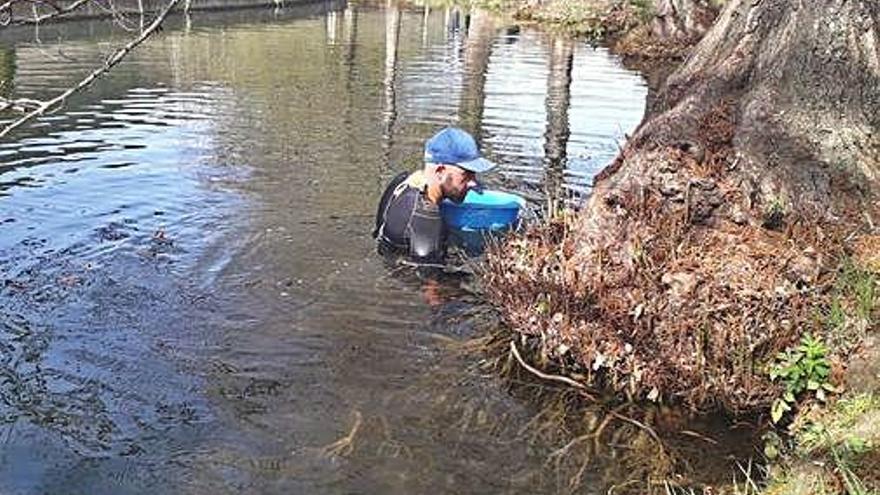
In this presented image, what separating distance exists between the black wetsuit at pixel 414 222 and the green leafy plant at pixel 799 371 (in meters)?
3.36

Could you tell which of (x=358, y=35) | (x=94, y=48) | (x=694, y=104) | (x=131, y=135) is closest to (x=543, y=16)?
(x=358, y=35)

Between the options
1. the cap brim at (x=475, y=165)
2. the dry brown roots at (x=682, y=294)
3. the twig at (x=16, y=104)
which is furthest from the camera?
the cap brim at (x=475, y=165)

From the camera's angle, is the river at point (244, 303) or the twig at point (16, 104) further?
the river at point (244, 303)

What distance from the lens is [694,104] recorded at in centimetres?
714

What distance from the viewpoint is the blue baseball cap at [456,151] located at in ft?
26.5

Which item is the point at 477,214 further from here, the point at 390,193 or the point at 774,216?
the point at 774,216

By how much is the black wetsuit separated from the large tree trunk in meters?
1.34

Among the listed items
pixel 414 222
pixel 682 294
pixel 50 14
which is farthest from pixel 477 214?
pixel 50 14

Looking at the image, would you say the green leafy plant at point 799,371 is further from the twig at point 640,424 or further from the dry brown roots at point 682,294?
the twig at point 640,424

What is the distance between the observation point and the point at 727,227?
20.9ft

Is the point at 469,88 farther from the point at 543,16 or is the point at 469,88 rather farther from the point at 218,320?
the point at 543,16

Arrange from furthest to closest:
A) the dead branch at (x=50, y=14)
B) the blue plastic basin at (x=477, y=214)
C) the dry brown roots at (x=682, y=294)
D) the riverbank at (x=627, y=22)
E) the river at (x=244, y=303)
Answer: the riverbank at (x=627, y=22) → the blue plastic basin at (x=477, y=214) → the dry brown roots at (x=682, y=294) → the river at (x=244, y=303) → the dead branch at (x=50, y=14)

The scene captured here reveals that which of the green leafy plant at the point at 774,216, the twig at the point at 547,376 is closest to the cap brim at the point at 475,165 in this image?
the twig at the point at 547,376

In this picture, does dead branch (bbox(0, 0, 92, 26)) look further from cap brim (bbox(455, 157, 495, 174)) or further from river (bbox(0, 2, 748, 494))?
cap brim (bbox(455, 157, 495, 174))
